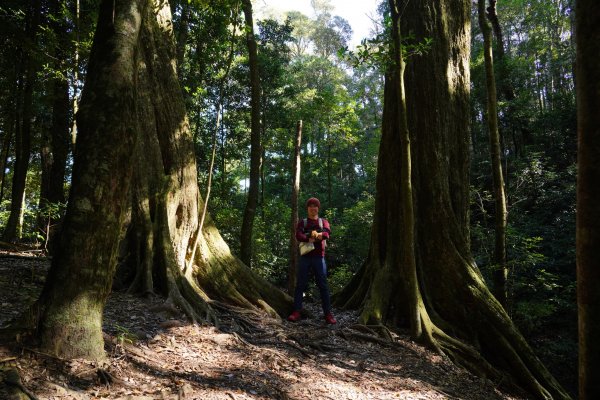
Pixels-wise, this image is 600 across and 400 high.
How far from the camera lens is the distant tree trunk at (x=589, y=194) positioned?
59.9 inches

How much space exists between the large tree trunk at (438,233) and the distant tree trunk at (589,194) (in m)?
4.23

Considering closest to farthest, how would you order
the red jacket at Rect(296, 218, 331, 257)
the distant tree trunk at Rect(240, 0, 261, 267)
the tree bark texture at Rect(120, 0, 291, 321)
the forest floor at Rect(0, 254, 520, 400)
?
the forest floor at Rect(0, 254, 520, 400) → the tree bark texture at Rect(120, 0, 291, 321) → the red jacket at Rect(296, 218, 331, 257) → the distant tree trunk at Rect(240, 0, 261, 267)

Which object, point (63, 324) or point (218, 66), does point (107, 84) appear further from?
point (218, 66)

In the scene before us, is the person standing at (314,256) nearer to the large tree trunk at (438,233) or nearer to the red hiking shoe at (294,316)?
the red hiking shoe at (294,316)

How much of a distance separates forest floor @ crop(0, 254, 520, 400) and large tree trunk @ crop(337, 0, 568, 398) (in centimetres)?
56

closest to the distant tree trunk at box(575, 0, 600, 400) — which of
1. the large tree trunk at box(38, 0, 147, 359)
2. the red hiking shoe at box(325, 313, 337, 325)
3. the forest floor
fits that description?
the forest floor

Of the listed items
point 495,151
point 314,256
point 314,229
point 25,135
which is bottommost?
point 314,256

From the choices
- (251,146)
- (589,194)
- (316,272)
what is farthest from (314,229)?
(589,194)

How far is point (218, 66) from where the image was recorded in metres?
15.5

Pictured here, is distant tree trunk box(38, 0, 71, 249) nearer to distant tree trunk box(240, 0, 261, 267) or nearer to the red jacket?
distant tree trunk box(240, 0, 261, 267)

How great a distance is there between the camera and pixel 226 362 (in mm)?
4105

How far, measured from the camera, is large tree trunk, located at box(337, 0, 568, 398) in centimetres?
611

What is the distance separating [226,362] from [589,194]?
3626 millimetres

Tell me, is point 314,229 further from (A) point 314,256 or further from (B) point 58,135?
(B) point 58,135
